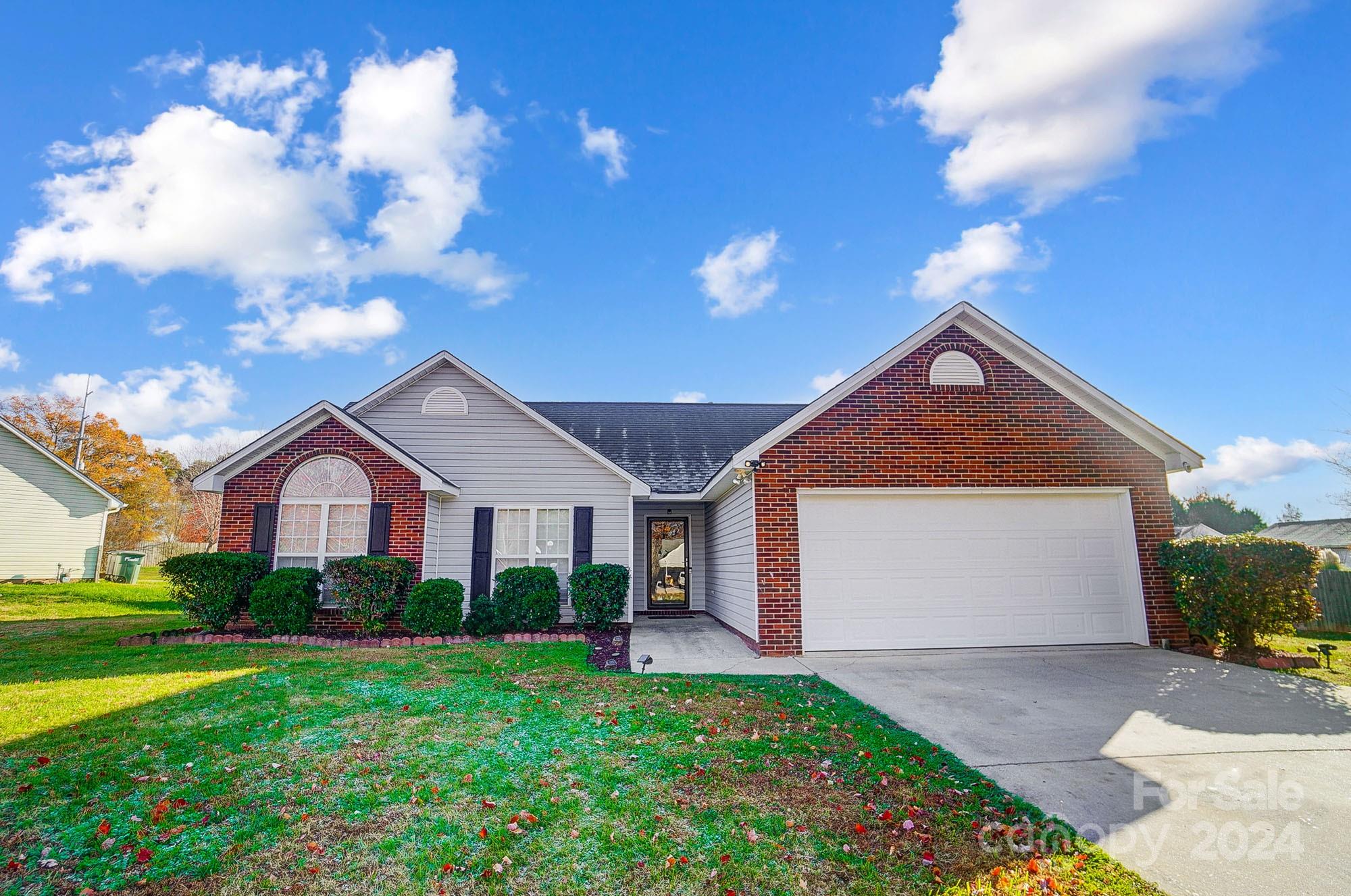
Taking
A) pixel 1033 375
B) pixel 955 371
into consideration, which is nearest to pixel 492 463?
pixel 955 371

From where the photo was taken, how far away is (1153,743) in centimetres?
478

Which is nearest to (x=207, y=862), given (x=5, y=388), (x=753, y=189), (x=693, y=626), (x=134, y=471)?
(x=693, y=626)

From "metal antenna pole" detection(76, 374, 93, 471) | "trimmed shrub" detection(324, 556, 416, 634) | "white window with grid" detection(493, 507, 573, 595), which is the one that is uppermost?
"metal antenna pole" detection(76, 374, 93, 471)

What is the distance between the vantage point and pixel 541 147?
12.7 meters

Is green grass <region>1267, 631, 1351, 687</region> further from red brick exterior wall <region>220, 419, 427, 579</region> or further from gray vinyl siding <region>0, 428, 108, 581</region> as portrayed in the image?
gray vinyl siding <region>0, 428, 108, 581</region>

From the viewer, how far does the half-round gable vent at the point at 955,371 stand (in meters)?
9.42

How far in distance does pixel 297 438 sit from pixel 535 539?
4.57 metres

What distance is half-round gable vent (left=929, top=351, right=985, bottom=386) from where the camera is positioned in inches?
371

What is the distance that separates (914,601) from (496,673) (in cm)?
585

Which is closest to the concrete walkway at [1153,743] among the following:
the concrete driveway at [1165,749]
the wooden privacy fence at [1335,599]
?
the concrete driveway at [1165,749]

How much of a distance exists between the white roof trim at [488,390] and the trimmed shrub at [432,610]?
3605 millimetres

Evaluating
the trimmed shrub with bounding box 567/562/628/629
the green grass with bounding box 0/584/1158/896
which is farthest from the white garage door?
the trimmed shrub with bounding box 567/562/628/629

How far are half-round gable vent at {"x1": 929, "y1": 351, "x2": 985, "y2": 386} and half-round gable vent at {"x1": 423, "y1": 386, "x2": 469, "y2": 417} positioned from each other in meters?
8.77

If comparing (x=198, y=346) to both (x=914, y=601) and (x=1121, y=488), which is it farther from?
(x=1121, y=488)
